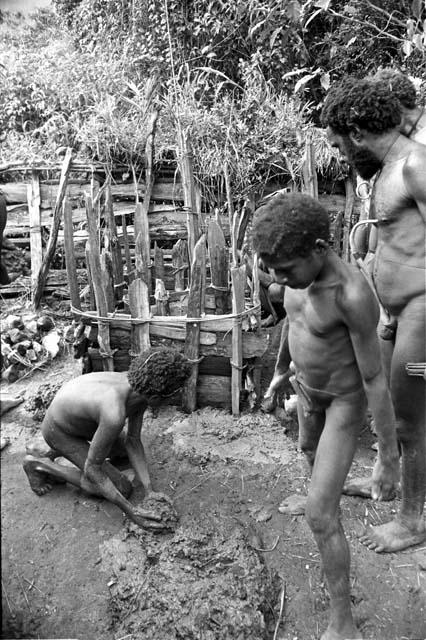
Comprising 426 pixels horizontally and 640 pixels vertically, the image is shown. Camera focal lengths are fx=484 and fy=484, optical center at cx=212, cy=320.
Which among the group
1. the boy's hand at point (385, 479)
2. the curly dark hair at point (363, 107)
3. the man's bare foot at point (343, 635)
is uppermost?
the curly dark hair at point (363, 107)

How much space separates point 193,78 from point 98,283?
6477 mm

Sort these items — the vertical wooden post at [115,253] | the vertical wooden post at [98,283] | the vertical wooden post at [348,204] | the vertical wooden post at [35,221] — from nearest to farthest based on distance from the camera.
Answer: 1. the vertical wooden post at [98,283]
2. the vertical wooden post at [115,253]
3. the vertical wooden post at [35,221]
4. the vertical wooden post at [348,204]

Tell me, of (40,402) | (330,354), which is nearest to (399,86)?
(330,354)

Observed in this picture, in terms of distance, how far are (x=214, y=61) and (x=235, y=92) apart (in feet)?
2.19

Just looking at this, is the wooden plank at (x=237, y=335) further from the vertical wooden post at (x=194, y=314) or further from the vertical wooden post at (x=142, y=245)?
the vertical wooden post at (x=142, y=245)

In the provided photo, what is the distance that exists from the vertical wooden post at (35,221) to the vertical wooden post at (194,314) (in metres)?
3.21

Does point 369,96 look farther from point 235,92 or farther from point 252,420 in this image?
point 235,92

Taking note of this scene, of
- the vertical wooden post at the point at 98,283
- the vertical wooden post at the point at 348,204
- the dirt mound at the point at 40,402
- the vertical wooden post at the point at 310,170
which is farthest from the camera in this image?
the vertical wooden post at the point at 348,204

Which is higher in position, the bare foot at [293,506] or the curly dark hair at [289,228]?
the curly dark hair at [289,228]

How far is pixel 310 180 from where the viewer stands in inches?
214

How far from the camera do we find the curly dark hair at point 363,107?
233cm

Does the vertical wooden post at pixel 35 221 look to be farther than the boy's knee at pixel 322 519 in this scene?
Yes

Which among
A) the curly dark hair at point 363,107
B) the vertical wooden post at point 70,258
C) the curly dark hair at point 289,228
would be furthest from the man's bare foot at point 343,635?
the vertical wooden post at point 70,258

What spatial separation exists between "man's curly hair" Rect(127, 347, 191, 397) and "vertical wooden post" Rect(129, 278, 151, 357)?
98 cm
